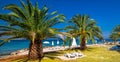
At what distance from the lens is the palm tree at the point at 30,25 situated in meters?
21.1

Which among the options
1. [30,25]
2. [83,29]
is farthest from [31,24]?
[83,29]

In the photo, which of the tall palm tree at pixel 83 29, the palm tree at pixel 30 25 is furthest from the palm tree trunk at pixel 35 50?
the tall palm tree at pixel 83 29

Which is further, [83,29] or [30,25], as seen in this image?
[83,29]

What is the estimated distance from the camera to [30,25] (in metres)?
21.5

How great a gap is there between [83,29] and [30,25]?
14.2 metres

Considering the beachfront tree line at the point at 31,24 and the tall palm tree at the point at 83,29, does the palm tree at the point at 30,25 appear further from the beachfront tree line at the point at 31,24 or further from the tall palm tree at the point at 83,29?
the tall palm tree at the point at 83,29

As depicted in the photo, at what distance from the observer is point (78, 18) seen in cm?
3525

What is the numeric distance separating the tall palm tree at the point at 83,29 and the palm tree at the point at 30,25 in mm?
11398

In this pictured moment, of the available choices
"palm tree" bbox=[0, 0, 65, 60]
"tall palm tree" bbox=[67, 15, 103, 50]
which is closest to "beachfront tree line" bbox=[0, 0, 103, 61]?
"palm tree" bbox=[0, 0, 65, 60]

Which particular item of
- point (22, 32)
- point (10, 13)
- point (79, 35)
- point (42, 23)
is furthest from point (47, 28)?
point (79, 35)

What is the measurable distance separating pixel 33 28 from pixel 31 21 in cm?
73

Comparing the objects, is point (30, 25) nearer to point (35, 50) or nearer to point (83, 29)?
point (35, 50)

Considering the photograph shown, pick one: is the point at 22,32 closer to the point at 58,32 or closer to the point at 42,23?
the point at 42,23

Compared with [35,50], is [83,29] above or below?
above
